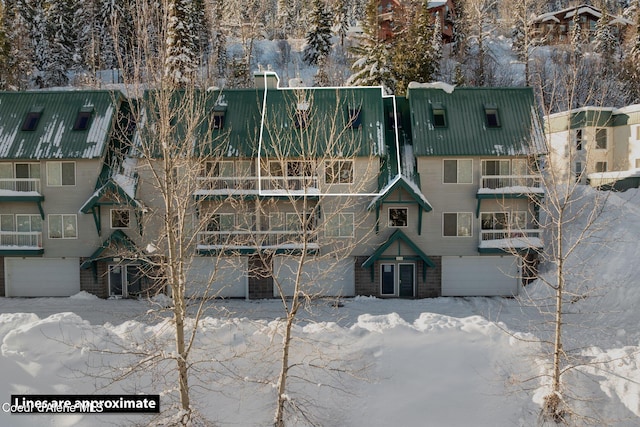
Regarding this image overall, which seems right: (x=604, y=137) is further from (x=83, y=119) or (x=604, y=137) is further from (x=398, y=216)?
(x=83, y=119)

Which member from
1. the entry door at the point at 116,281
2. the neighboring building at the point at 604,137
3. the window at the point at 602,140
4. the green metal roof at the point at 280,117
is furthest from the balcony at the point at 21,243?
the window at the point at 602,140

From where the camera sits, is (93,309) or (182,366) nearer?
(182,366)

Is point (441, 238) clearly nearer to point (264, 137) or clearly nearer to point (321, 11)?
point (264, 137)

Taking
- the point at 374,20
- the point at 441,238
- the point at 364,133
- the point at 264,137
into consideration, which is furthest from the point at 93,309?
the point at 374,20

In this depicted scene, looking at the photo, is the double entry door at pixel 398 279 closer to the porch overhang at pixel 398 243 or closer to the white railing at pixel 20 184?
the porch overhang at pixel 398 243

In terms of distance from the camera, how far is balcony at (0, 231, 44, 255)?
85.9 feet

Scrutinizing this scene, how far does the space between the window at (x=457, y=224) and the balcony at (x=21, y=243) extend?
2072 centimetres

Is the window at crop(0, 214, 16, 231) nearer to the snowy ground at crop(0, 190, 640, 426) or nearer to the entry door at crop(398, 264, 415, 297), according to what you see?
the snowy ground at crop(0, 190, 640, 426)

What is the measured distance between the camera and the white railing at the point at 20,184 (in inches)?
1031

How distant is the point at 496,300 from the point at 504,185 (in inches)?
228

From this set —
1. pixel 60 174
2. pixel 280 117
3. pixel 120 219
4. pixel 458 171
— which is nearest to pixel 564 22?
pixel 458 171

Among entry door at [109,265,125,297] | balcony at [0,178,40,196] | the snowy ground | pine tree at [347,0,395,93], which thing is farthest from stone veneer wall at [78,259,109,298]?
pine tree at [347,0,395,93]

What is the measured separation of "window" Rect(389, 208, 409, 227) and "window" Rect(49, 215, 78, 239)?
16186 mm

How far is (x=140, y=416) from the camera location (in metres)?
13.0
